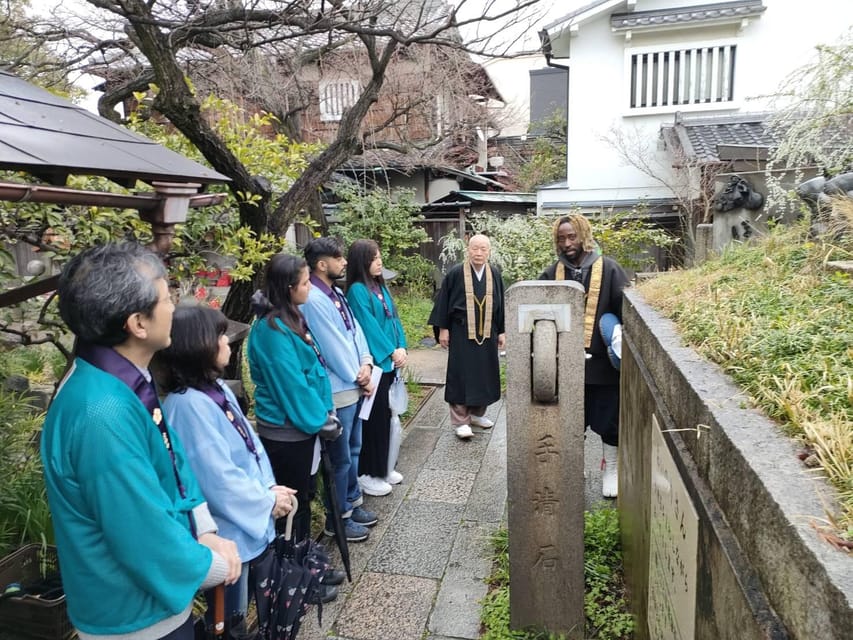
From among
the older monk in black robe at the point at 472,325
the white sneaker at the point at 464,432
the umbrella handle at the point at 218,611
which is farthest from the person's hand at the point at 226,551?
the white sneaker at the point at 464,432

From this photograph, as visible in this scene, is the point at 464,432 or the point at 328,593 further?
the point at 464,432

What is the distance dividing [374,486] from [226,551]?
9.27 feet

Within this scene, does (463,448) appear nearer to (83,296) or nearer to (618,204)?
(83,296)

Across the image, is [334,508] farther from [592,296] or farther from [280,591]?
[592,296]

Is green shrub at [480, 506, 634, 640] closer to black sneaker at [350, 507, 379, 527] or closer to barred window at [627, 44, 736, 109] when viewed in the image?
black sneaker at [350, 507, 379, 527]

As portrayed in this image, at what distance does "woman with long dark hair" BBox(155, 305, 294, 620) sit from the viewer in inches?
92.2

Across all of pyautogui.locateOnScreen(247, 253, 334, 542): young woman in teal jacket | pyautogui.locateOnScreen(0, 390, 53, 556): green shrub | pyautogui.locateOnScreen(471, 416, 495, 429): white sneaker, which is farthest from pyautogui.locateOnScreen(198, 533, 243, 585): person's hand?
pyautogui.locateOnScreen(471, 416, 495, 429): white sneaker

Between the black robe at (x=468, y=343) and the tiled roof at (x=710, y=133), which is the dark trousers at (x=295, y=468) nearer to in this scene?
the black robe at (x=468, y=343)

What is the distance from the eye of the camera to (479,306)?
573 cm

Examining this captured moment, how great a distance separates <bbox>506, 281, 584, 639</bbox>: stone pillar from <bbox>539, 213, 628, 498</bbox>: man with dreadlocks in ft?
4.78

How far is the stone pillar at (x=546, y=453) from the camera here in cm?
295

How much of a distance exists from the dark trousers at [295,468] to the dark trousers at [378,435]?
113 centimetres

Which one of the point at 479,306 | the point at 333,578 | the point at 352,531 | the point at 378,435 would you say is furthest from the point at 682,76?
the point at 333,578

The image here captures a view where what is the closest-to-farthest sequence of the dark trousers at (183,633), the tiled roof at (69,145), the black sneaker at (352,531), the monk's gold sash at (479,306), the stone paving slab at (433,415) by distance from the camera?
the dark trousers at (183,633) → the tiled roof at (69,145) → the black sneaker at (352,531) → the monk's gold sash at (479,306) → the stone paving slab at (433,415)
